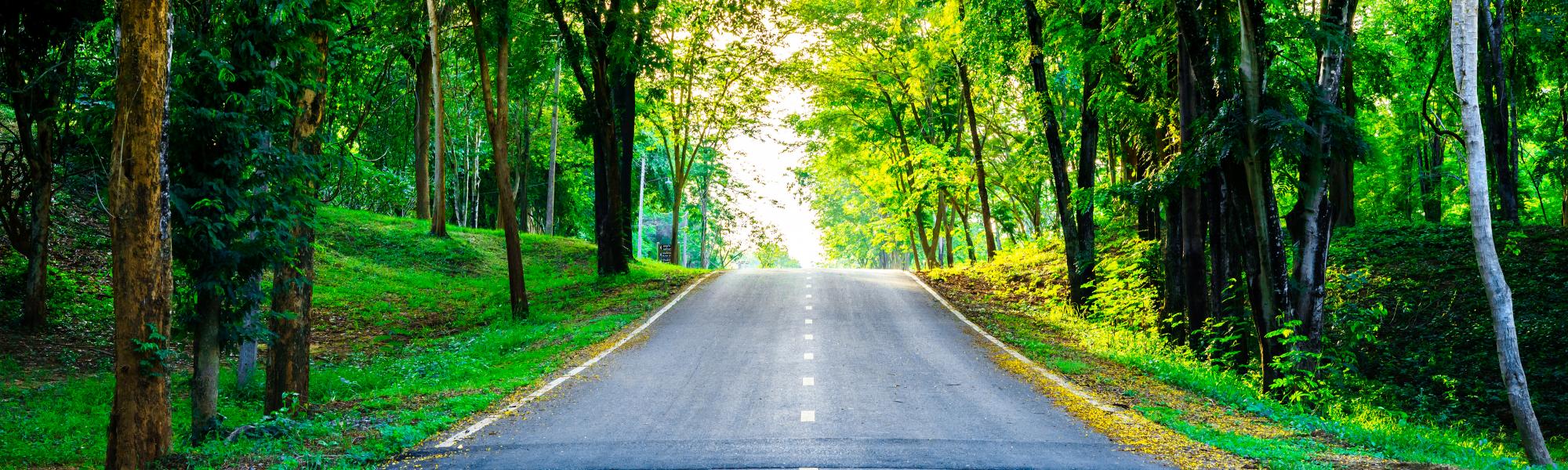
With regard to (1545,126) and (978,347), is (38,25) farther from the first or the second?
(1545,126)

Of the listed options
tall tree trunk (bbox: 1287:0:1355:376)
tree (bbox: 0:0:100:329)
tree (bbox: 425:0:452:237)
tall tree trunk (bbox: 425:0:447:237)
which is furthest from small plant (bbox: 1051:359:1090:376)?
tall tree trunk (bbox: 425:0:447:237)

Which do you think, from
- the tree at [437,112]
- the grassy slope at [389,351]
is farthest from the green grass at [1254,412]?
the tree at [437,112]

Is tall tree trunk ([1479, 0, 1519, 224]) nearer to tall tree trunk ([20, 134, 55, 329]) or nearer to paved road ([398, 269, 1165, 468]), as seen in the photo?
paved road ([398, 269, 1165, 468])

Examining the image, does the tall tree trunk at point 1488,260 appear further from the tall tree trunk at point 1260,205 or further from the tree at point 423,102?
the tree at point 423,102

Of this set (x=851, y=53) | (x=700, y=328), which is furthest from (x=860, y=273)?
(x=700, y=328)

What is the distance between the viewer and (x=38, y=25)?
46.3 ft

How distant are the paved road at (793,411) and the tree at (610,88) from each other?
941 cm

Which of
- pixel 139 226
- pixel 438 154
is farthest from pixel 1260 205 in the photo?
pixel 438 154

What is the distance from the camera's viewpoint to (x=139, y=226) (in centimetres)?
715

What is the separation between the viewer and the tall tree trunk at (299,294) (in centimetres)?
955

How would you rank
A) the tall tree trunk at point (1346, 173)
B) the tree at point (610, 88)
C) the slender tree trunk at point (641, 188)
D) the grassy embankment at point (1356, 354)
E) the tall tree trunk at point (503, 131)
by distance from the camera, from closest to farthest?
1. the grassy embankment at point (1356, 354)
2. the tall tree trunk at point (1346, 173)
3. the tall tree trunk at point (503, 131)
4. the tree at point (610, 88)
5. the slender tree trunk at point (641, 188)

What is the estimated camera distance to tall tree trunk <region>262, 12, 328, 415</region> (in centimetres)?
955

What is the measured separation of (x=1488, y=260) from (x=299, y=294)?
13407 millimetres

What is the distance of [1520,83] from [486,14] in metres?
24.1
